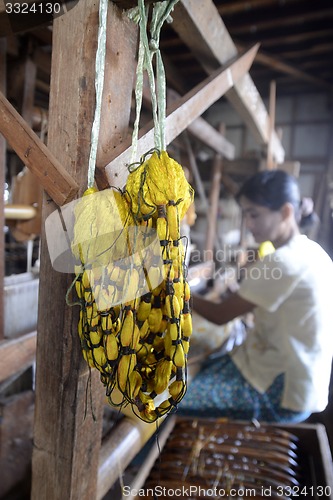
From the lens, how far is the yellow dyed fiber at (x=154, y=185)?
661 mm

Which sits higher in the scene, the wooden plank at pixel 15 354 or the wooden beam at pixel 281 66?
the wooden beam at pixel 281 66


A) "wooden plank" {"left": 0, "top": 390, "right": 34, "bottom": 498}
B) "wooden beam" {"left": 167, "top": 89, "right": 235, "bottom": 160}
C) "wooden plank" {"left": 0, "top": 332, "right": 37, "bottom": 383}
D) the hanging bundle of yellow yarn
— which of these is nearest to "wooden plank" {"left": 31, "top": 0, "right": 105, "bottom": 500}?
the hanging bundle of yellow yarn

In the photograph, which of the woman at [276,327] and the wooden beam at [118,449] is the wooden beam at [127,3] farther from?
the wooden beam at [118,449]

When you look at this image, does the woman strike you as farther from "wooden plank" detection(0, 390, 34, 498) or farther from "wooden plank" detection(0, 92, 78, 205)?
"wooden plank" detection(0, 92, 78, 205)

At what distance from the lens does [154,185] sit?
0.66m

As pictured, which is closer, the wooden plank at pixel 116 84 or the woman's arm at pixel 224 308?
the wooden plank at pixel 116 84

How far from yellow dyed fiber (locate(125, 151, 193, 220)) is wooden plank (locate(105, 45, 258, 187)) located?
0.56 ft

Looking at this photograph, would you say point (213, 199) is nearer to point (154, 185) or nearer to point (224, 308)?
point (224, 308)

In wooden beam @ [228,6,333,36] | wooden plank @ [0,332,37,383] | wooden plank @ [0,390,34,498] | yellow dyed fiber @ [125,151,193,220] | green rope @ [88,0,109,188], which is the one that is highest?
wooden beam @ [228,6,333,36]

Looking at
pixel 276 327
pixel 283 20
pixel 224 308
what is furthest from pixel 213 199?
pixel 283 20

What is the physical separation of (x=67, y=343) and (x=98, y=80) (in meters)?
0.66

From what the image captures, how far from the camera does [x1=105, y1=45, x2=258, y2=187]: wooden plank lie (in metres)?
0.85

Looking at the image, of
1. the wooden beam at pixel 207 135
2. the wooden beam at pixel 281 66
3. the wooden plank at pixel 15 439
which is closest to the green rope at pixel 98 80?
the wooden plank at pixel 15 439

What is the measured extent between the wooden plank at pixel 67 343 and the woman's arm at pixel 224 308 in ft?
3.95
